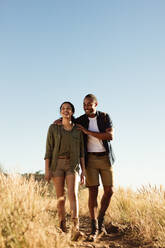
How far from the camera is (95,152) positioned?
19.5 ft

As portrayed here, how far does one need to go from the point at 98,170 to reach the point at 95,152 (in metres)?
0.34

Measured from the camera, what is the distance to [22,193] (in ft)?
13.4

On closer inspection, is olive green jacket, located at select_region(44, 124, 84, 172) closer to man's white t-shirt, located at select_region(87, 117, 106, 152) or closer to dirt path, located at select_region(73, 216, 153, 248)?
man's white t-shirt, located at select_region(87, 117, 106, 152)

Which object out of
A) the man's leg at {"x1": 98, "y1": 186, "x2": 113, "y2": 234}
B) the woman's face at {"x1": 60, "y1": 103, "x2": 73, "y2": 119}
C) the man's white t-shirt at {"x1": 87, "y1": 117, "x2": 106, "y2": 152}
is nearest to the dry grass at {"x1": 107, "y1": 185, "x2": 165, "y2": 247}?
the man's leg at {"x1": 98, "y1": 186, "x2": 113, "y2": 234}

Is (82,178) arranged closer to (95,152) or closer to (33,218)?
(95,152)

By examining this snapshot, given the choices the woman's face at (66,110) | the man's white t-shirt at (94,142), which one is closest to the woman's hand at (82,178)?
the man's white t-shirt at (94,142)

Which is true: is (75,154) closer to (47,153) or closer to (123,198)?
(47,153)

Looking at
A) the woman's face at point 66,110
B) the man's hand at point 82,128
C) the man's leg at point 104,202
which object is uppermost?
the woman's face at point 66,110

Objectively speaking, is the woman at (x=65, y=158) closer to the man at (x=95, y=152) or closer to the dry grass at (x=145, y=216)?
the man at (x=95, y=152)

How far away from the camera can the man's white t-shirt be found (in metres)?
5.93

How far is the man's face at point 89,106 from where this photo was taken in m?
5.83

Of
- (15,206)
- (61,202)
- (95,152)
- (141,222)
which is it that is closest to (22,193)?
(15,206)

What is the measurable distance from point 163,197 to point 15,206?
3114 millimetres

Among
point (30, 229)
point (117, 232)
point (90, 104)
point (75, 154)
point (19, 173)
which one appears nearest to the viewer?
point (30, 229)
